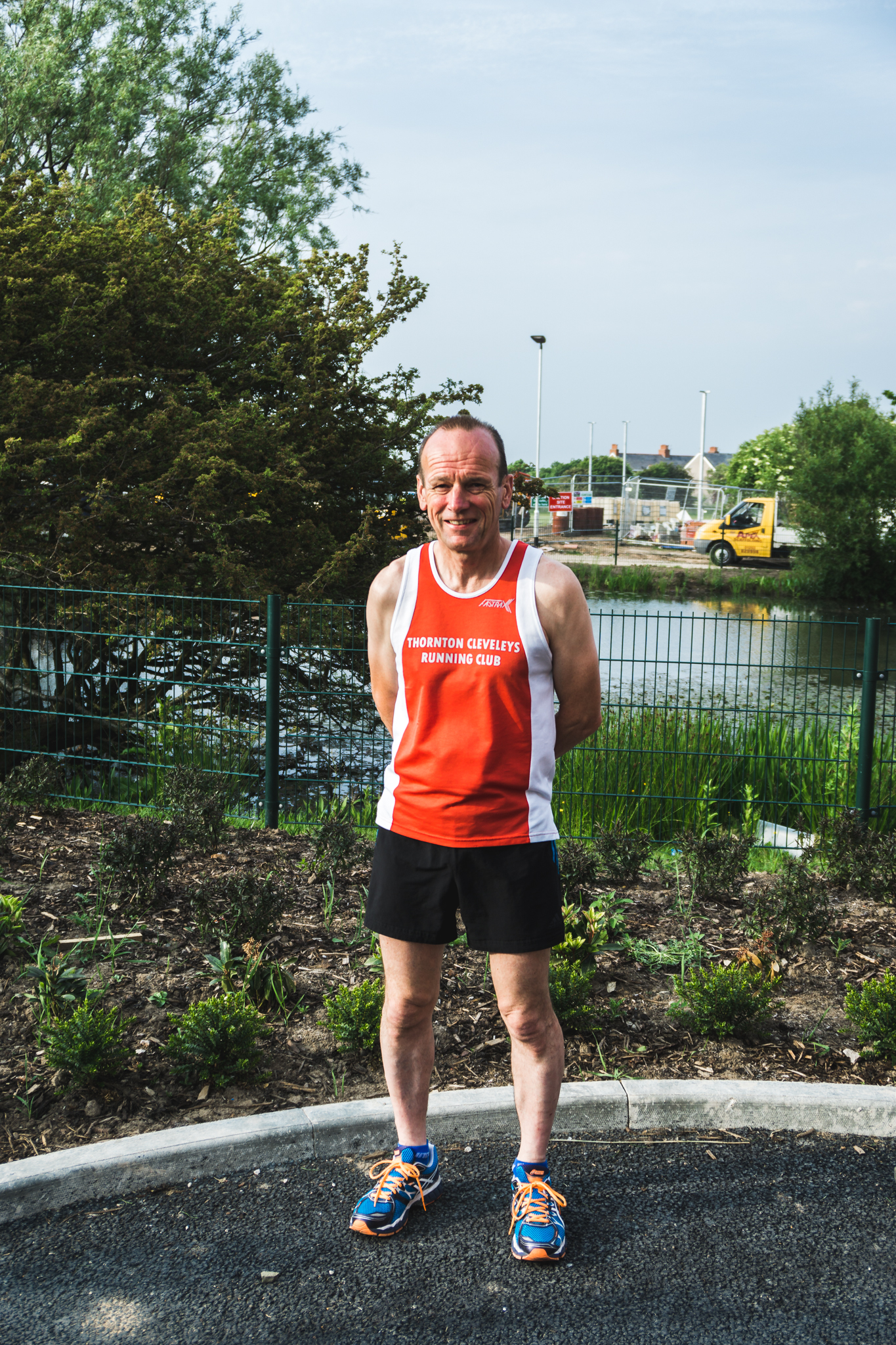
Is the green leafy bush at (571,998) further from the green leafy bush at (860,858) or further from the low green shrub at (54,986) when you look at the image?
the green leafy bush at (860,858)

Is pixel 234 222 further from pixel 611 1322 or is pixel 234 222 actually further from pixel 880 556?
pixel 880 556

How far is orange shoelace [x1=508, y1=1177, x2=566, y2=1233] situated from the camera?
109 inches

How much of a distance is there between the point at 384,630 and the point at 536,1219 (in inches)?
59.9

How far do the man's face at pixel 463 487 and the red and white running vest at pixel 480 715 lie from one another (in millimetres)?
110

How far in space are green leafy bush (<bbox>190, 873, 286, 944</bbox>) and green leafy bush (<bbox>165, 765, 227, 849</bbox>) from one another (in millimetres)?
941

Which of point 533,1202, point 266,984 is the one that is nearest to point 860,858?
point 266,984

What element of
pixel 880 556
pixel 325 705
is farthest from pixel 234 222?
pixel 880 556

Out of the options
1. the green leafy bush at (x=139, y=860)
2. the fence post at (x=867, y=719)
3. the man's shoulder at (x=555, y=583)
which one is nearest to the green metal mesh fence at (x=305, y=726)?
the fence post at (x=867, y=719)

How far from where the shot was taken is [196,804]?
19.0 ft

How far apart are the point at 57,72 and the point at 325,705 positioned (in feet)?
57.8

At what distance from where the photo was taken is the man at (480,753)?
2.59 metres

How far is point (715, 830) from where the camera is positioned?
6355 millimetres

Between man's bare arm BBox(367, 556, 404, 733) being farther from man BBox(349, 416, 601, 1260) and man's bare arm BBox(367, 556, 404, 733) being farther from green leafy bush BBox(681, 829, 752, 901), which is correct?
green leafy bush BBox(681, 829, 752, 901)

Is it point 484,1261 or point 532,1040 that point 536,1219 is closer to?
point 484,1261
